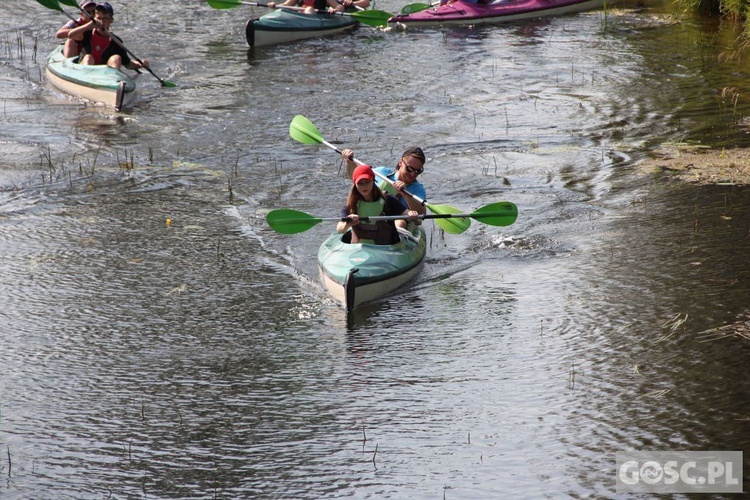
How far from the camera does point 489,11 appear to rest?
17.7 metres

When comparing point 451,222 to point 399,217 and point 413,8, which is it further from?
point 413,8

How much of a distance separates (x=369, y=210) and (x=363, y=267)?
2.20 feet

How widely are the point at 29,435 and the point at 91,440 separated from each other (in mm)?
361

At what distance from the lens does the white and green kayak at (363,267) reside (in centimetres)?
730

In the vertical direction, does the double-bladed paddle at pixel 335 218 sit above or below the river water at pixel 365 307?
above

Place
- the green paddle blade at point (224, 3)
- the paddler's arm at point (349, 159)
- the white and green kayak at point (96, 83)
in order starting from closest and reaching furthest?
the paddler's arm at point (349, 159) < the white and green kayak at point (96, 83) < the green paddle blade at point (224, 3)

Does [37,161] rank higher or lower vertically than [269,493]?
lower

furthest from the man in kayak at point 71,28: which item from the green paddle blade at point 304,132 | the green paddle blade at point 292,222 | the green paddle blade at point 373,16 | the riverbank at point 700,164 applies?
the riverbank at point 700,164

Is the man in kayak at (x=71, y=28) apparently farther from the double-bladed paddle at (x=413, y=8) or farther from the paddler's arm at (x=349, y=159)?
the paddler's arm at (x=349, y=159)

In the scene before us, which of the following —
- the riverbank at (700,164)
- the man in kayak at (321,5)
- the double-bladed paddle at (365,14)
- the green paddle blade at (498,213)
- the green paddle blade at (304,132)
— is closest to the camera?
the green paddle blade at (498,213)

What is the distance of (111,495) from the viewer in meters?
4.96

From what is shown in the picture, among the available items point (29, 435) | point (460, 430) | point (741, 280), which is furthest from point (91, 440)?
point (741, 280)

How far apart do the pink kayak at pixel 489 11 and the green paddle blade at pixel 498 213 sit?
9.53 m

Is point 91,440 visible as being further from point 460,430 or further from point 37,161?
point 37,161
